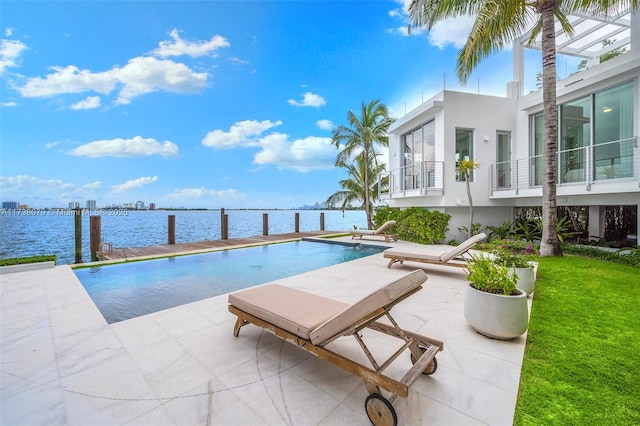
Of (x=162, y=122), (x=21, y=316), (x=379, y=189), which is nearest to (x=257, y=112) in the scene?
(x=162, y=122)

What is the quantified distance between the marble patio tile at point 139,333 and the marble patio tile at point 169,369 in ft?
0.50

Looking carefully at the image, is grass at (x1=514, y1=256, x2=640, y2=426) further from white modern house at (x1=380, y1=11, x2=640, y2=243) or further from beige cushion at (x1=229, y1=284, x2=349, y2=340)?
white modern house at (x1=380, y1=11, x2=640, y2=243)

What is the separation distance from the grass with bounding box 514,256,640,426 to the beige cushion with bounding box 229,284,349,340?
1.74 m

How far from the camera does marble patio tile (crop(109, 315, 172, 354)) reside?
330cm

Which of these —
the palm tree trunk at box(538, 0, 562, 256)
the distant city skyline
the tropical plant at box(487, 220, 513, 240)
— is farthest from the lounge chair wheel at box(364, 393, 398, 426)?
the distant city skyline

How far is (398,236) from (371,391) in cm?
1187

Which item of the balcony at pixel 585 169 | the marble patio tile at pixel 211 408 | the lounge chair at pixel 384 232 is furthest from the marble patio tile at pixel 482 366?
the lounge chair at pixel 384 232

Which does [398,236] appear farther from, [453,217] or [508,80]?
[508,80]

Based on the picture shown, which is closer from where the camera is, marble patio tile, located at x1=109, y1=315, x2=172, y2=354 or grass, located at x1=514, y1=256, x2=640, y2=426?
grass, located at x1=514, y1=256, x2=640, y2=426

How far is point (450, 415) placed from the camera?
2.12 metres

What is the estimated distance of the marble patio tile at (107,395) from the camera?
2.16 meters

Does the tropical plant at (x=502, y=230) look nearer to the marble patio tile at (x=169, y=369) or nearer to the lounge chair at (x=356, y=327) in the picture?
the lounge chair at (x=356, y=327)

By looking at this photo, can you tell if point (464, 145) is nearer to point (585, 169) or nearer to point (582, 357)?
point (585, 169)

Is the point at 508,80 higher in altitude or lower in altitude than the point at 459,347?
higher
